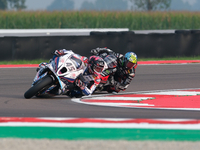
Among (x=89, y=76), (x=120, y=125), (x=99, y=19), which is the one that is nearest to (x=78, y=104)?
(x=89, y=76)

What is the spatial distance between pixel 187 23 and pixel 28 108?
29.3 meters

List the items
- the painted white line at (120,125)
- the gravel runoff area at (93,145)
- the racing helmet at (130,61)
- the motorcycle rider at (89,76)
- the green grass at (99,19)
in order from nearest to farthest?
the gravel runoff area at (93,145) < the painted white line at (120,125) < the motorcycle rider at (89,76) < the racing helmet at (130,61) < the green grass at (99,19)

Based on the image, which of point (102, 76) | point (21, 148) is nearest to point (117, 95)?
point (102, 76)

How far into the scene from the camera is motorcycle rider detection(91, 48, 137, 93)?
9.52m

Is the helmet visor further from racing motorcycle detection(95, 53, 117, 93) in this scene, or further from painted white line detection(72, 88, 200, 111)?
painted white line detection(72, 88, 200, 111)

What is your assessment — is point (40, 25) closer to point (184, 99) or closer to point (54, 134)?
point (184, 99)

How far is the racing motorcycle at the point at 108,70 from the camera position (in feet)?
31.3

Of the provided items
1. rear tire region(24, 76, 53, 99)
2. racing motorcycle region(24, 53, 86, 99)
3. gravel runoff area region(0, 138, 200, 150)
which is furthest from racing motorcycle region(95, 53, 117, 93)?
gravel runoff area region(0, 138, 200, 150)

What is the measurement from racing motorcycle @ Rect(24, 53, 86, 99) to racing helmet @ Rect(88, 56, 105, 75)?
31 centimetres

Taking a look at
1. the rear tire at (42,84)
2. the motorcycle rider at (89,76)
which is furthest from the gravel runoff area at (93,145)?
the motorcycle rider at (89,76)

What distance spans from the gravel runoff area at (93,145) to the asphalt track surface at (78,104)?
156cm

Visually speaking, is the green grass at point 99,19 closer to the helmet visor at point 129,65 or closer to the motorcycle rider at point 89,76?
the helmet visor at point 129,65

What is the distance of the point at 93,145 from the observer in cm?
519

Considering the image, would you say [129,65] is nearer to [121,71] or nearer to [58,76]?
[121,71]
